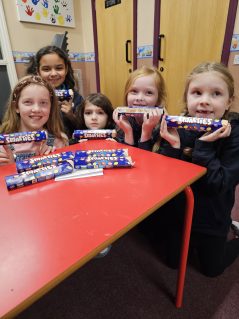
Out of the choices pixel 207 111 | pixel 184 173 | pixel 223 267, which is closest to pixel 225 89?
pixel 207 111

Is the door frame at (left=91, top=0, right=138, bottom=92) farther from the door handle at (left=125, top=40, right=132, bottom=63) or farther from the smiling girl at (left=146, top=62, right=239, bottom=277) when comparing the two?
the smiling girl at (left=146, top=62, right=239, bottom=277)

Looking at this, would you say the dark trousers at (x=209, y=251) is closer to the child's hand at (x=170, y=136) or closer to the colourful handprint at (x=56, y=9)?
the child's hand at (x=170, y=136)

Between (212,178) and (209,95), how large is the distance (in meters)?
0.35

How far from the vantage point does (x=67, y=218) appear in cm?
53

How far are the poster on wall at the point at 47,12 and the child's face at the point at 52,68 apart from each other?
5.55ft

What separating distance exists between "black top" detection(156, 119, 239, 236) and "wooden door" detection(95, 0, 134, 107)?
99.5 inches

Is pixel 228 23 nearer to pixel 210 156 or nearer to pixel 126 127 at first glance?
pixel 126 127

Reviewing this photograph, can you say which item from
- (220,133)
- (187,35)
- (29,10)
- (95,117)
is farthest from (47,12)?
(220,133)

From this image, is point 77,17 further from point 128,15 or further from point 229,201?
point 229,201

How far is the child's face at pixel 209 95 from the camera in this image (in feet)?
2.94

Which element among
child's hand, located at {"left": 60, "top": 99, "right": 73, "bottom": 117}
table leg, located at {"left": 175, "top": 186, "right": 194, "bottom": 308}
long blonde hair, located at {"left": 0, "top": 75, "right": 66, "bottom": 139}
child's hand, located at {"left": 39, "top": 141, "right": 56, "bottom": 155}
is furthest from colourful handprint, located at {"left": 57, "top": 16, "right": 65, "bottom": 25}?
table leg, located at {"left": 175, "top": 186, "right": 194, "bottom": 308}

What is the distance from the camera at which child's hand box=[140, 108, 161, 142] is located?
101 centimetres

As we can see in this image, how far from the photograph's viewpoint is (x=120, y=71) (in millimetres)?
3303

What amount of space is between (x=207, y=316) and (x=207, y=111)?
860 mm
